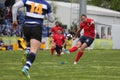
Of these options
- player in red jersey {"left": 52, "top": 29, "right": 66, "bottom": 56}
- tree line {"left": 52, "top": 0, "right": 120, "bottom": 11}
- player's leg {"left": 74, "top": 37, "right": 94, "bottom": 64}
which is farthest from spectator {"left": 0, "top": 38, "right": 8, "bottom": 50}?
tree line {"left": 52, "top": 0, "right": 120, "bottom": 11}

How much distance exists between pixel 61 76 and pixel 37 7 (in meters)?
2.47

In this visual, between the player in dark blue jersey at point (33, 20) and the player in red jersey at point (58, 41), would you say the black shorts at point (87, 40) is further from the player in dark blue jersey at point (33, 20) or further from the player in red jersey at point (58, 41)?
the player in dark blue jersey at point (33, 20)

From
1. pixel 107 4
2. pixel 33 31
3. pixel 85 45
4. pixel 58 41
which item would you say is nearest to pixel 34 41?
pixel 33 31

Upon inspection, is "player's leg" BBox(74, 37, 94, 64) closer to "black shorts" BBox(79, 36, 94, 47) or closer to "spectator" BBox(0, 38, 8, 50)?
"black shorts" BBox(79, 36, 94, 47)

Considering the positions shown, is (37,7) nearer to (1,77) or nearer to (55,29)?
(1,77)

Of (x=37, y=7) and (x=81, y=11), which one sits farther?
(x=81, y=11)

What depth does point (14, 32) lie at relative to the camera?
38.2 m

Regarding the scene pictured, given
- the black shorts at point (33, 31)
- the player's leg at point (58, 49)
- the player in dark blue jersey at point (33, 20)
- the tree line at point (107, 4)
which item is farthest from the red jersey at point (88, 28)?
the tree line at point (107, 4)

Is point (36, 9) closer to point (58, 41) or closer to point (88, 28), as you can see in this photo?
point (88, 28)

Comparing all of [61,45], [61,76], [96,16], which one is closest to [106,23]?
[96,16]

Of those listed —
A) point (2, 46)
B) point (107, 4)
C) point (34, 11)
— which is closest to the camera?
point (34, 11)

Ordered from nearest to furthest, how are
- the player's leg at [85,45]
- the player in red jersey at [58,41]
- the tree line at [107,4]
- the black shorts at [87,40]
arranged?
1. the player's leg at [85,45]
2. the black shorts at [87,40]
3. the player in red jersey at [58,41]
4. the tree line at [107,4]

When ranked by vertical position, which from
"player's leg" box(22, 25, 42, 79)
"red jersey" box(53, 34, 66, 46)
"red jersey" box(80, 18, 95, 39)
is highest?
"player's leg" box(22, 25, 42, 79)

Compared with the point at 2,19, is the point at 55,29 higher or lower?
higher
